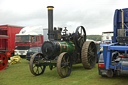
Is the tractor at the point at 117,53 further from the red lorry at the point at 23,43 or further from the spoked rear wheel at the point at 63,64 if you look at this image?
the red lorry at the point at 23,43

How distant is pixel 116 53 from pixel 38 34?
36.0 ft

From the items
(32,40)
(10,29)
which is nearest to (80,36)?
(32,40)

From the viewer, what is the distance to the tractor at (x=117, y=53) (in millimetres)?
5402

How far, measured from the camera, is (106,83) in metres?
5.73

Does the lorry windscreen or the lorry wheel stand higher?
the lorry windscreen

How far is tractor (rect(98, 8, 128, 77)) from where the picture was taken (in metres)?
5.40

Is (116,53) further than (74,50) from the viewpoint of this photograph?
No

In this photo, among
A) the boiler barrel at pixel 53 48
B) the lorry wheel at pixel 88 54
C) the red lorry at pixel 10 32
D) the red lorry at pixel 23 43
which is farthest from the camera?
the red lorry at pixel 23 43

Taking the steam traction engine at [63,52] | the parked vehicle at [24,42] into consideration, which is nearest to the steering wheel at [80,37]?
the steam traction engine at [63,52]

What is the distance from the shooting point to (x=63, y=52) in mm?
7301

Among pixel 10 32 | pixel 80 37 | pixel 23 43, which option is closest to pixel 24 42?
pixel 23 43

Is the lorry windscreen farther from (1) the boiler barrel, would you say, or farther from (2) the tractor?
(2) the tractor

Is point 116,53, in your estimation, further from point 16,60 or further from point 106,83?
point 16,60

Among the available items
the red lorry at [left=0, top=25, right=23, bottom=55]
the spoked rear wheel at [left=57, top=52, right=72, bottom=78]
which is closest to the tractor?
the spoked rear wheel at [left=57, top=52, right=72, bottom=78]
